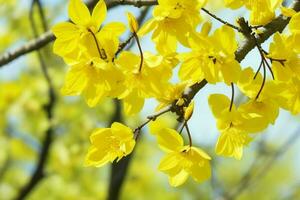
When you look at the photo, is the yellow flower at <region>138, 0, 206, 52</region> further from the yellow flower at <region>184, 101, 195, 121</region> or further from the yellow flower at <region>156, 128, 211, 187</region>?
the yellow flower at <region>156, 128, 211, 187</region>

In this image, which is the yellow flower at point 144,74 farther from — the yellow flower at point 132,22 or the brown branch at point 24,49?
the brown branch at point 24,49

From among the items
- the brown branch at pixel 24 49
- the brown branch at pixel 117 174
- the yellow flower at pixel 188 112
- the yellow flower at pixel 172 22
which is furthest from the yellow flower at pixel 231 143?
the brown branch at pixel 117 174

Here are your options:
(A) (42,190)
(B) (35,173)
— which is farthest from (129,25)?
(A) (42,190)

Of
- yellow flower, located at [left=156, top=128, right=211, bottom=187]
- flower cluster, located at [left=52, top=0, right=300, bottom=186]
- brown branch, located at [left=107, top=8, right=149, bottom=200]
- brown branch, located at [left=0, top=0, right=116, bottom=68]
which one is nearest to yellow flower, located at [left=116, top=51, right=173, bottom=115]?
flower cluster, located at [left=52, top=0, right=300, bottom=186]

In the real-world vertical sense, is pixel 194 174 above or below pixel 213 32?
below

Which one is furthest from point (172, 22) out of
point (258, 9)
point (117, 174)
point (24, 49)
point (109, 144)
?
point (117, 174)

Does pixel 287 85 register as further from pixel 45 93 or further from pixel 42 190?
pixel 42 190
